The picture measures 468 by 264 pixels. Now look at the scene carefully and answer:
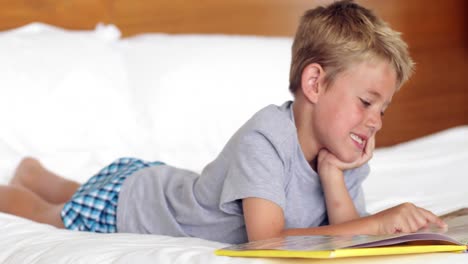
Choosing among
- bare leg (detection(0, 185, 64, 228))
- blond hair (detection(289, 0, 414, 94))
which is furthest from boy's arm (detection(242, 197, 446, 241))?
bare leg (detection(0, 185, 64, 228))

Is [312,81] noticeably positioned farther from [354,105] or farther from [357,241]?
[357,241]

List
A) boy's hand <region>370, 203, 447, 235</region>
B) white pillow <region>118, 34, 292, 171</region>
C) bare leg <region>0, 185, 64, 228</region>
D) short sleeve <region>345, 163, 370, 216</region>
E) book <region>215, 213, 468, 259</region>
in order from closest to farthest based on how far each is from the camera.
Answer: book <region>215, 213, 468, 259</region> → boy's hand <region>370, 203, 447, 235</region> → short sleeve <region>345, 163, 370, 216</region> → bare leg <region>0, 185, 64, 228</region> → white pillow <region>118, 34, 292, 171</region>

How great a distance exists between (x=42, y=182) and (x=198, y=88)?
482 mm

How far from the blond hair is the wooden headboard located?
107 centimetres

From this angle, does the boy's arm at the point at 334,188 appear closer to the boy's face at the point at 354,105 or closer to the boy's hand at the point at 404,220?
the boy's face at the point at 354,105

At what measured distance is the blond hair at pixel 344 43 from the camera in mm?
1330

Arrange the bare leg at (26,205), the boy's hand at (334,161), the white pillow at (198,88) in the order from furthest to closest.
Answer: the white pillow at (198,88) → the bare leg at (26,205) → the boy's hand at (334,161)

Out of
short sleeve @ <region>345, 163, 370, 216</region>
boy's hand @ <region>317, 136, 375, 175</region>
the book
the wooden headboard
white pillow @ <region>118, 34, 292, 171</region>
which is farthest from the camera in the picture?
the wooden headboard

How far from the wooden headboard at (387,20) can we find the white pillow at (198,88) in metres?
0.22

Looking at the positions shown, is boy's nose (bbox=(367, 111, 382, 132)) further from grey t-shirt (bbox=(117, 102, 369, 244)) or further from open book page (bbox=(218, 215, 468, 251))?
open book page (bbox=(218, 215, 468, 251))

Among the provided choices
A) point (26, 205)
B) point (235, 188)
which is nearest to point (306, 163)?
point (235, 188)

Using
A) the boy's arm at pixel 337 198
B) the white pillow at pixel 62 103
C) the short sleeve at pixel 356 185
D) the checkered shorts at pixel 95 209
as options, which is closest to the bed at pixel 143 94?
the white pillow at pixel 62 103

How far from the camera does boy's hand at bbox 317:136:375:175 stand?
1381 mm

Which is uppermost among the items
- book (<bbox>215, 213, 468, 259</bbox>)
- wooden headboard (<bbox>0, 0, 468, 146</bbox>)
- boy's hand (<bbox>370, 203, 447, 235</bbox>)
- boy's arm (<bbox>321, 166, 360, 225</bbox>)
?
wooden headboard (<bbox>0, 0, 468, 146</bbox>)
